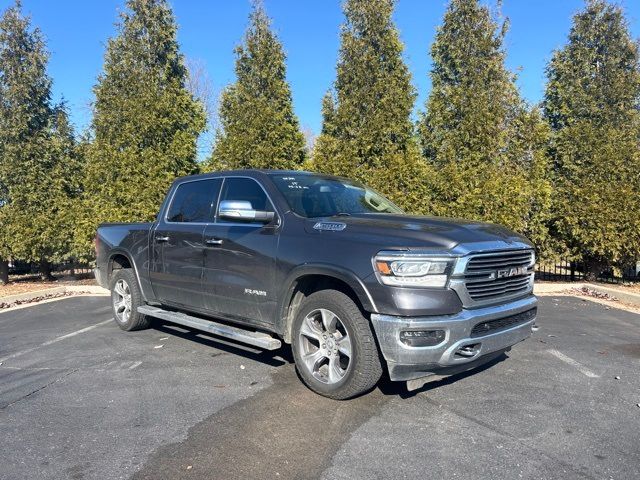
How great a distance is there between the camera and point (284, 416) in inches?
149

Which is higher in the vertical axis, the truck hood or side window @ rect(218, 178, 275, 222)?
side window @ rect(218, 178, 275, 222)

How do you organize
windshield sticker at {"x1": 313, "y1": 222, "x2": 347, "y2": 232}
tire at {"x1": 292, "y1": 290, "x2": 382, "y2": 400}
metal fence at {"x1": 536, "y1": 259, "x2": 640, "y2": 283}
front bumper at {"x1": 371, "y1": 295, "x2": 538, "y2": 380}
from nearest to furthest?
front bumper at {"x1": 371, "y1": 295, "x2": 538, "y2": 380}, tire at {"x1": 292, "y1": 290, "x2": 382, "y2": 400}, windshield sticker at {"x1": 313, "y1": 222, "x2": 347, "y2": 232}, metal fence at {"x1": 536, "y1": 259, "x2": 640, "y2": 283}

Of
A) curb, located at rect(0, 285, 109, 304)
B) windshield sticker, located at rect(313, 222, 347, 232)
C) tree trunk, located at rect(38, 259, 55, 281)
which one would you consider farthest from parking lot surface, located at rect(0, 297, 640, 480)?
tree trunk, located at rect(38, 259, 55, 281)

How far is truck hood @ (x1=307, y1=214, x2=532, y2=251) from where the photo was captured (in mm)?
3672

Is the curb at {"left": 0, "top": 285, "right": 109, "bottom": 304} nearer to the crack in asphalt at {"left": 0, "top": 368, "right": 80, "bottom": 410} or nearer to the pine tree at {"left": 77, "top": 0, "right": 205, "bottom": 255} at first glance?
the pine tree at {"left": 77, "top": 0, "right": 205, "bottom": 255}

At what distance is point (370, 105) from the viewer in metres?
11.2

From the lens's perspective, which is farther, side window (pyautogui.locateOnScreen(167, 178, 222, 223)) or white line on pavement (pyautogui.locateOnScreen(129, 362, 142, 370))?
side window (pyautogui.locateOnScreen(167, 178, 222, 223))

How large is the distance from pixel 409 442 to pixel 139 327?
4443mm

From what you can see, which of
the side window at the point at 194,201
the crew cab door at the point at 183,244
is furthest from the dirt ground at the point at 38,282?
the side window at the point at 194,201

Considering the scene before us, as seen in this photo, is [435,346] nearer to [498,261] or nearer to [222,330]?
[498,261]

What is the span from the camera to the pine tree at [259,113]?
11109 mm

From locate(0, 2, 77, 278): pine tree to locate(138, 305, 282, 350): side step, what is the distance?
6868 millimetres

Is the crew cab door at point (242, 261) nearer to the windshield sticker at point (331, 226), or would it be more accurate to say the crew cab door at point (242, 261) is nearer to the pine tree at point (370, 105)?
the windshield sticker at point (331, 226)

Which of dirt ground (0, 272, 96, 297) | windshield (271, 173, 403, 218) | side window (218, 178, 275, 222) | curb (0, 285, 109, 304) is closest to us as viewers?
windshield (271, 173, 403, 218)
